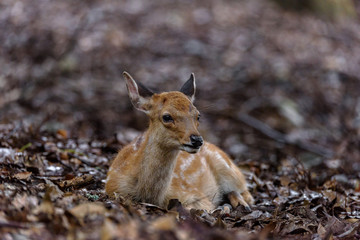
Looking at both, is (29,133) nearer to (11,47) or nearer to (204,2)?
(11,47)

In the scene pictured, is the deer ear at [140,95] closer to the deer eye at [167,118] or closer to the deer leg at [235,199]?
the deer eye at [167,118]

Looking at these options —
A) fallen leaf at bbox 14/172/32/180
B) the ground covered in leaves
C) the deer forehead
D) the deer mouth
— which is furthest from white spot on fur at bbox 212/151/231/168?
fallen leaf at bbox 14/172/32/180

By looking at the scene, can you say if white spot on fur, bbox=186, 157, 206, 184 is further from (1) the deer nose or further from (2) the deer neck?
(1) the deer nose

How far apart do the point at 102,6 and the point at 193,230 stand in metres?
13.4

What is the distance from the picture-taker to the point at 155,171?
5594 millimetres

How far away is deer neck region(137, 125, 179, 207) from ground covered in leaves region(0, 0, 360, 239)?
1.62 feet

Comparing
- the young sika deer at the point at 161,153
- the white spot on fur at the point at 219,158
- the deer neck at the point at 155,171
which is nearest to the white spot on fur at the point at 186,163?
the young sika deer at the point at 161,153

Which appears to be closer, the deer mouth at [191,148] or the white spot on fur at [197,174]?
the deer mouth at [191,148]

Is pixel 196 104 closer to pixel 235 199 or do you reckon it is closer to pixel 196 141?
pixel 235 199

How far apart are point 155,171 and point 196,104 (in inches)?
73.6

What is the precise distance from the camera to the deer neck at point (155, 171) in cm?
557

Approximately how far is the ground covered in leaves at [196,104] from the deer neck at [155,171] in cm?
49

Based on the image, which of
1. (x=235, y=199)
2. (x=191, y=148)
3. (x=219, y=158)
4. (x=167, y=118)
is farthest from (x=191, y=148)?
(x=219, y=158)

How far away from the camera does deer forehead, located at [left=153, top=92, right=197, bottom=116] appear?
543 centimetres
